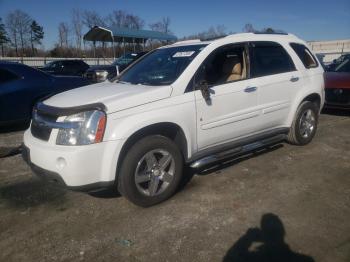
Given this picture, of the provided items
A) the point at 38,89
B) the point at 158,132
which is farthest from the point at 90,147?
the point at 38,89

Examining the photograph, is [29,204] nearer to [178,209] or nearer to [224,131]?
[178,209]

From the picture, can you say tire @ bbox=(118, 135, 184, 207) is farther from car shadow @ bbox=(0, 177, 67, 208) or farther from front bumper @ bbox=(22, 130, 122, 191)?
car shadow @ bbox=(0, 177, 67, 208)

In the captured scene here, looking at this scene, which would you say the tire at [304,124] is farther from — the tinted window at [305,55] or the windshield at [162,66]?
the windshield at [162,66]

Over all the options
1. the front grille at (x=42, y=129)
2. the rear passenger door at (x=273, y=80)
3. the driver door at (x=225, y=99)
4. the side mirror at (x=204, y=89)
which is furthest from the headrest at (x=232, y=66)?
the front grille at (x=42, y=129)

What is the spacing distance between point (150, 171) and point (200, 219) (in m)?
0.74

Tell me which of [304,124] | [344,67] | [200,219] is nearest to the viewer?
[200,219]

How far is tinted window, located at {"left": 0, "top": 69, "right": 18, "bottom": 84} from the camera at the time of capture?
677 centimetres

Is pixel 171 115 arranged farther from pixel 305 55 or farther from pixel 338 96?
pixel 338 96

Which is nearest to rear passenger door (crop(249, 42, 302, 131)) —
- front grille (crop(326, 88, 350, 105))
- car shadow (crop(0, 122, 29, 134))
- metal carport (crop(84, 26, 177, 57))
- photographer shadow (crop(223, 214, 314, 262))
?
photographer shadow (crop(223, 214, 314, 262))

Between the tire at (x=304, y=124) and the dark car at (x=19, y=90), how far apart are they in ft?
16.1

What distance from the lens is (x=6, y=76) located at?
6.83 m

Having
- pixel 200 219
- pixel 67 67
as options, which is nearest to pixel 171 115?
pixel 200 219

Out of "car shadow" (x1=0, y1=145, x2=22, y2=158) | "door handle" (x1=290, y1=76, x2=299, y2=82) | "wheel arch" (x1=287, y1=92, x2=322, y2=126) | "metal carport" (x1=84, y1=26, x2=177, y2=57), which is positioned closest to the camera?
"door handle" (x1=290, y1=76, x2=299, y2=82)

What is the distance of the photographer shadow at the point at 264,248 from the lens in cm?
273
